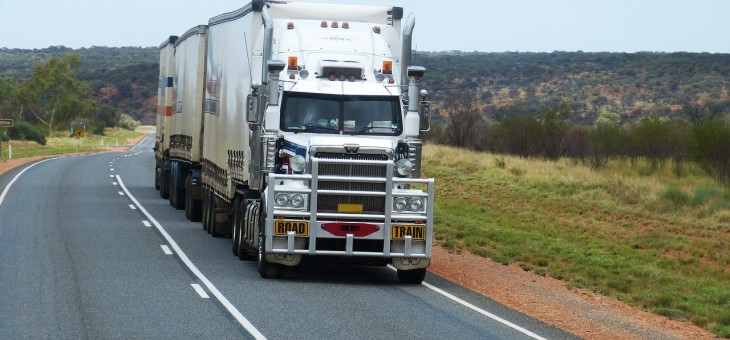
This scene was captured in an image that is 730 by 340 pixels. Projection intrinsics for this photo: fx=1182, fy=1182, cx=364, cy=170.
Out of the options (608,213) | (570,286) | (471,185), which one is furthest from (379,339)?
(471,185)

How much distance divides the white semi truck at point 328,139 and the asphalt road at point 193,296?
62cm

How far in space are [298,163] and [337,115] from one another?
3.63ft

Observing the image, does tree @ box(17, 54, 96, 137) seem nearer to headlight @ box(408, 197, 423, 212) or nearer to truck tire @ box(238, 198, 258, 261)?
truck tire @ box(238, 198, 258, 261)

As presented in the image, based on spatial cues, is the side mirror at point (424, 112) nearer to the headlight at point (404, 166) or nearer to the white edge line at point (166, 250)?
the headlight at point (404, 166)

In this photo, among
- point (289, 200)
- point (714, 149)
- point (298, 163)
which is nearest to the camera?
point (289, 200)

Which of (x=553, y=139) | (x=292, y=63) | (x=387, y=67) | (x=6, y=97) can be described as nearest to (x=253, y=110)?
(x=292, y=63)

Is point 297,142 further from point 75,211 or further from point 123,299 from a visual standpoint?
point 75,211

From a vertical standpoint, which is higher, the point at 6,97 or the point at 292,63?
the point at 292,63

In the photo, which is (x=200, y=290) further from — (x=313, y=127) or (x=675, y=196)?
(x=675, y=196)

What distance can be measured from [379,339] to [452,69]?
125 meters

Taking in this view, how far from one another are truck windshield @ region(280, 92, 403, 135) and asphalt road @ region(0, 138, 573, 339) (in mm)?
2203

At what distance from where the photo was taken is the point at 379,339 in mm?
11844

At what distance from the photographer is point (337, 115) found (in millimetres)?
17406

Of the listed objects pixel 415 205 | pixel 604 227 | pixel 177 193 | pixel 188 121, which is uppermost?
pixel 188 121
